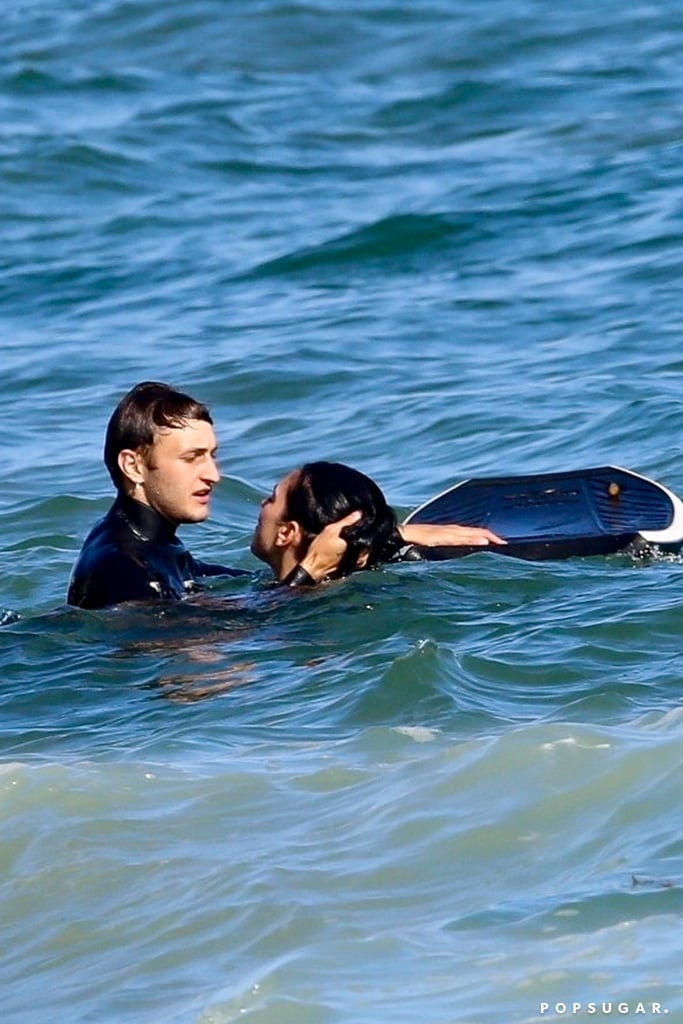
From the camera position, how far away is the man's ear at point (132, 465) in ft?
23.1

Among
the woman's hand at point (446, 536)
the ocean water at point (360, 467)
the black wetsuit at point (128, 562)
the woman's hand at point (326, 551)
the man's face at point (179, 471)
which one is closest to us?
the ocean water at point (360, 467)

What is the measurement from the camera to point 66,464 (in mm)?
10914

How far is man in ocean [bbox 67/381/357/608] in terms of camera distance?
697cm

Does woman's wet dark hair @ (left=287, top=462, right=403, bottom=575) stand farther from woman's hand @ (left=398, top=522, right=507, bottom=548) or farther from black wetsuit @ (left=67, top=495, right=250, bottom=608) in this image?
black wetsuit @ (left=67, top=495, right=250, bottom=608)

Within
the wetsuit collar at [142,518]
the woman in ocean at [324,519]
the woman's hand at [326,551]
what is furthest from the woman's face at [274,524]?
the wetsuit collar at [142,518]

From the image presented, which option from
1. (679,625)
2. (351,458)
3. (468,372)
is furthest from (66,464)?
(679,625)

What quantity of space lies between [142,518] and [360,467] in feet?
11.8

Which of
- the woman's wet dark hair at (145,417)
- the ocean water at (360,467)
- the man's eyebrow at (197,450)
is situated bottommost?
the ocean water at (360,467)

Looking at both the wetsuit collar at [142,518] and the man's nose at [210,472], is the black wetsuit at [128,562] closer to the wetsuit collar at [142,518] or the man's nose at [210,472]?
the wetsuit collar at [142,518]

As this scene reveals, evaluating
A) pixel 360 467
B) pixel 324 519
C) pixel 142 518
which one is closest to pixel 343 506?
pixel 324 519

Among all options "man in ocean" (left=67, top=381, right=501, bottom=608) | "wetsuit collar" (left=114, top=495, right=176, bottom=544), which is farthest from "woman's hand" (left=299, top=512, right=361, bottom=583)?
"wetsuit collar" (left=114, top=495, right=176, bottom=544)

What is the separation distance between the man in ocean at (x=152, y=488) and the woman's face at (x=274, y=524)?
0.18 m

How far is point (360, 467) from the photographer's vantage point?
10.5 m

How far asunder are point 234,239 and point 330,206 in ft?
3.71
